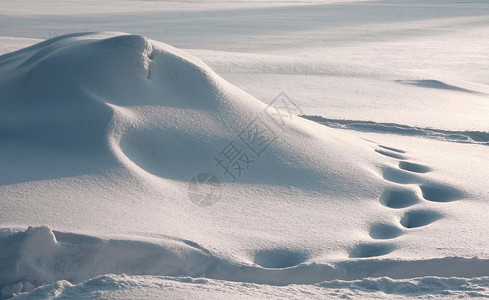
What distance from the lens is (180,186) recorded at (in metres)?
2.77

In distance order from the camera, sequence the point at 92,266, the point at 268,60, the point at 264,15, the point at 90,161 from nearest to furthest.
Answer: the point at 92,266 < the point at 90,161 < the point at 268,60 < the point at 264,15

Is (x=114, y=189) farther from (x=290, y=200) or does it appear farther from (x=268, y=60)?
(x=268, y=60)

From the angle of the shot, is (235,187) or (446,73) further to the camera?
(446,73)

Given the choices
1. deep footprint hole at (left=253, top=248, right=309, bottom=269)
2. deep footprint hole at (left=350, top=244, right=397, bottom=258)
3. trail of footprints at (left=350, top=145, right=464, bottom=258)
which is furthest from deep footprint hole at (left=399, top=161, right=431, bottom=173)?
deep footprint hole at (left=253, top=248, right=309, bottom=269)

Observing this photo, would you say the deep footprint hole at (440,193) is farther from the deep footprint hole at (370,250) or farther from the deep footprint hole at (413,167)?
the deep footprint hole at (370,250)

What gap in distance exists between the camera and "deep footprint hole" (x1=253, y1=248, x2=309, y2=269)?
2.36 m

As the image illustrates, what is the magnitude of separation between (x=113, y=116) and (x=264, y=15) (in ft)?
38.6

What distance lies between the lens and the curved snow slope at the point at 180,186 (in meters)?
2.28

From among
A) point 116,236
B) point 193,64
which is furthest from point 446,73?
point 116,236

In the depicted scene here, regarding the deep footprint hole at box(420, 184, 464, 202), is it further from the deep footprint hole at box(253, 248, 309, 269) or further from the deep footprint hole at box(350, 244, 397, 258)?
the deep footprint hole at box(253, 248, 309, 269)

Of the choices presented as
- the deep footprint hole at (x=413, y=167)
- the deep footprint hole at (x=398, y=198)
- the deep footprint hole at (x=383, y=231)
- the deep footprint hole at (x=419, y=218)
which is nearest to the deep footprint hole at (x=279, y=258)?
the deep footprint hole at (x=383, y=231)

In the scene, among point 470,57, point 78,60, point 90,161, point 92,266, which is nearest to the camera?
point 92,266

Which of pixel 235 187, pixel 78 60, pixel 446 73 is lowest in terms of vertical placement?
pixel 235 187

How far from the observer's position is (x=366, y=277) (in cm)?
231
